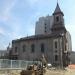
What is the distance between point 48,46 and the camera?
162 ft

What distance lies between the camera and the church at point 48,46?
156ft

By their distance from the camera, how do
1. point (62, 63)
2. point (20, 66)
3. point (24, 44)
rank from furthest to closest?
point (24, 44), point (62, 63), point (20, 66)

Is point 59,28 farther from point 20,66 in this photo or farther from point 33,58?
point 20,66

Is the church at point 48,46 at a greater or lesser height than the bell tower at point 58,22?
lesser

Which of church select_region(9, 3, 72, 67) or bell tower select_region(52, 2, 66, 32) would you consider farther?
bell tower select_region(52, 2, 66, 32)

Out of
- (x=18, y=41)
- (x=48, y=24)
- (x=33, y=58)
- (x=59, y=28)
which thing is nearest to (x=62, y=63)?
(x=33, y=58)

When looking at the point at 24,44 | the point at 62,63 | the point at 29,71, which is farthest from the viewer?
the point at 24,44

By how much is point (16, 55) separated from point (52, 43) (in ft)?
44.0

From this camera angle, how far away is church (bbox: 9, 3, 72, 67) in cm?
4741

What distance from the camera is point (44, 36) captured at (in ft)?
167

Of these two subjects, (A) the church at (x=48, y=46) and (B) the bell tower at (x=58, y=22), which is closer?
(A) the church at (x=48, y=46)

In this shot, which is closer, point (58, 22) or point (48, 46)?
point (48, 46)

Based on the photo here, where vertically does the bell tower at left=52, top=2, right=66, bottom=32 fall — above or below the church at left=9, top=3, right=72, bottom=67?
above

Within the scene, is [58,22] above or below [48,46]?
above
